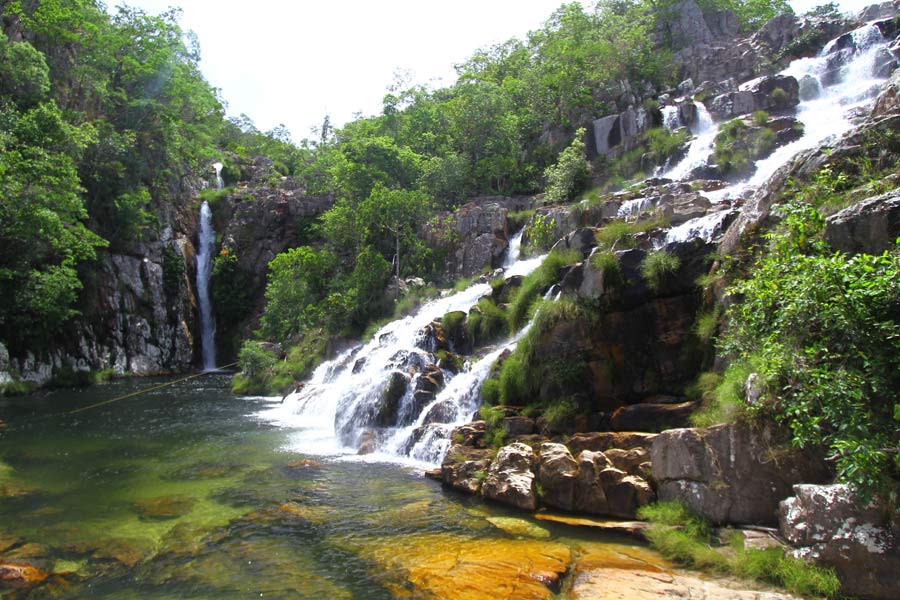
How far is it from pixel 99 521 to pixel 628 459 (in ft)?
27.9

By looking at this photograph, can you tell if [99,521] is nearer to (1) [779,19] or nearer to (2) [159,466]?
(2) [159,466]

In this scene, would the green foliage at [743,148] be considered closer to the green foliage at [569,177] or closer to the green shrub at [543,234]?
the green foliage at [569,177]

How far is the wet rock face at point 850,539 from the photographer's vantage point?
529cm

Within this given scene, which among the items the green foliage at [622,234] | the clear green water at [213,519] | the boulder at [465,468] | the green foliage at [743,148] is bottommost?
the clear green water at [213,519]

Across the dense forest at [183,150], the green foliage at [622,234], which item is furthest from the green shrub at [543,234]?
the green foliage at [622,234]

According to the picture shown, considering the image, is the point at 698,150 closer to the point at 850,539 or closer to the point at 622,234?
the point at 622,234

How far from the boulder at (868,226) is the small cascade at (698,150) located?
1819 cm

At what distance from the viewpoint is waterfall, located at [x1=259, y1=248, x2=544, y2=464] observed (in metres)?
13.1

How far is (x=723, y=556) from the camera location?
21.1 ft

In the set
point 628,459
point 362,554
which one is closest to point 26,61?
point 362,554

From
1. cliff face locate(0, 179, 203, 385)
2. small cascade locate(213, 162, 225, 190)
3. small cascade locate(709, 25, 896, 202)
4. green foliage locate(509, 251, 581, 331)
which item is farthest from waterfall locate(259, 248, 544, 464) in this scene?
small cascade locate(213, 162, 225, 190)

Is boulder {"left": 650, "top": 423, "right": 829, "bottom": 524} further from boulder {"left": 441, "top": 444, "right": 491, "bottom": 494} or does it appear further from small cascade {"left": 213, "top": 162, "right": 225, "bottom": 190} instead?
small cascade {"left": 213, "top": 162, "right": 225, "bottom": 190}

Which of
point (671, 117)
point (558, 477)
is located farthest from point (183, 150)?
point (558, 477)

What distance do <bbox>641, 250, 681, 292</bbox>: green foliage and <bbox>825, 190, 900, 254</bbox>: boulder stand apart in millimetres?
3595
